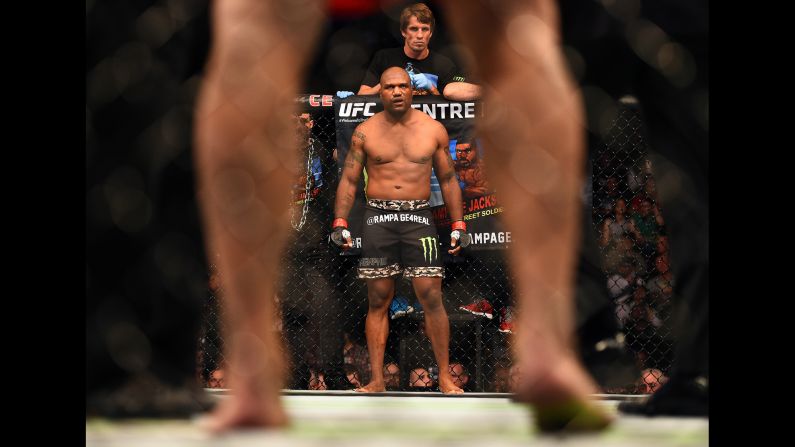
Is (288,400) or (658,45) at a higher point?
(658,45)

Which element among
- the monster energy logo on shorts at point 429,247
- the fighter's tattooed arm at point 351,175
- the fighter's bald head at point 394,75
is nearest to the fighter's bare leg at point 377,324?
the monster energy logo on shorts at point 429,247

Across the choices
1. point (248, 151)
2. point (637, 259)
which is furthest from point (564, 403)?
point (637, 259)

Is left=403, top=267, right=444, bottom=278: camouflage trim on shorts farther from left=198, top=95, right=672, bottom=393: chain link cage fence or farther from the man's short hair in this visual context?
the man's short hair

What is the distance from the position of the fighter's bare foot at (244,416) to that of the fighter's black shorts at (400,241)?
77.4 inches

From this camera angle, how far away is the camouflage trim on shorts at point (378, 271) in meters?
2.68

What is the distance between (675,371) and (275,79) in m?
0.43

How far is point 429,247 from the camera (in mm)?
2684

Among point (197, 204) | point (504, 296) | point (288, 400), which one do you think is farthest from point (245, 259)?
point (504, 296)

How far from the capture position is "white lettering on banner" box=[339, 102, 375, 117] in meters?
2.69

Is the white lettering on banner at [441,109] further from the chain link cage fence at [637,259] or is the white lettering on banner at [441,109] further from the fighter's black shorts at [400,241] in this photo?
the chain link cage fence at [637,259]

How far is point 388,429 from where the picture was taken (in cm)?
72

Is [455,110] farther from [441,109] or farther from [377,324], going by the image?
[377,324]

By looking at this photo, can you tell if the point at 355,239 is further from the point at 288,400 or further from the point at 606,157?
the point at 288,400

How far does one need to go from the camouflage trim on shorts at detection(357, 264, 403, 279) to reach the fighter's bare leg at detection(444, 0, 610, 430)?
6.23 ft
